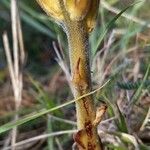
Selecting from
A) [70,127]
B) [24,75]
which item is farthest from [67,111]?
[24,75]

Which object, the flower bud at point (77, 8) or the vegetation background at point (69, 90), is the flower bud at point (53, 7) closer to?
the flower bud at point (77, 8)

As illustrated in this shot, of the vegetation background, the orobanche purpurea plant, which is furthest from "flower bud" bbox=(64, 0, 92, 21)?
the vegetation background

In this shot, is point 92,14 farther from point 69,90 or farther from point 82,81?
point 69,90

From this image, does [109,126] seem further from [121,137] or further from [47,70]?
[47,70]

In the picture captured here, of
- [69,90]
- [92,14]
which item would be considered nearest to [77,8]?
[92,14]

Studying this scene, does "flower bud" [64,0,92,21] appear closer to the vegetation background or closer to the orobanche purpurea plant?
the orobanche purpurea plant

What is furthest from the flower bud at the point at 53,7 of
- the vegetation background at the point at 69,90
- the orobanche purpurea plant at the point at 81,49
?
the vegetation background at the point at 69,90

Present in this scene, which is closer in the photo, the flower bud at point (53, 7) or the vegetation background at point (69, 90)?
the flower bud at point (53, 7)
